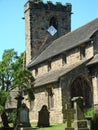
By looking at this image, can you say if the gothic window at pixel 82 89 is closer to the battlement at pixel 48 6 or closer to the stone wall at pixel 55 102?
the stone wall at pixel 55 102

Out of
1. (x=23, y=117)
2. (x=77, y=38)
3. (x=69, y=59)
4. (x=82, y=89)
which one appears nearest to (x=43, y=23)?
(x=77, y=38)

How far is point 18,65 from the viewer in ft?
112

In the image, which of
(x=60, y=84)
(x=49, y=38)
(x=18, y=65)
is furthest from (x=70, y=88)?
(x=49, y=38)

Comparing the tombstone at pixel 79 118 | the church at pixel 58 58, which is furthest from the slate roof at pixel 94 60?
the tombstone at pixel 79 118

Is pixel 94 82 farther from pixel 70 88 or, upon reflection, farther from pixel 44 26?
pixel 44 26

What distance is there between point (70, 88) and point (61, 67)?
6113mm

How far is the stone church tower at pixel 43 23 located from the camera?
173 feet

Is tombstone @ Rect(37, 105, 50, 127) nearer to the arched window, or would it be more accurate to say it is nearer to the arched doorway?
the arched doorway

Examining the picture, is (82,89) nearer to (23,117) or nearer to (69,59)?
(69,59)

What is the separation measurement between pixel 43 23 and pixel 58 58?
11781 millimetres

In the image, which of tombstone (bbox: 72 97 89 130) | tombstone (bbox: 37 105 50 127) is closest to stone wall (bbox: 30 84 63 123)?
tombstone (bbox: 37 105 50 127)

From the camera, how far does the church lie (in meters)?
35.6

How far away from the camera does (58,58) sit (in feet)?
140

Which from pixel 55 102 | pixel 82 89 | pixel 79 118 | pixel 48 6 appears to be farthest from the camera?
pixel 48 6
